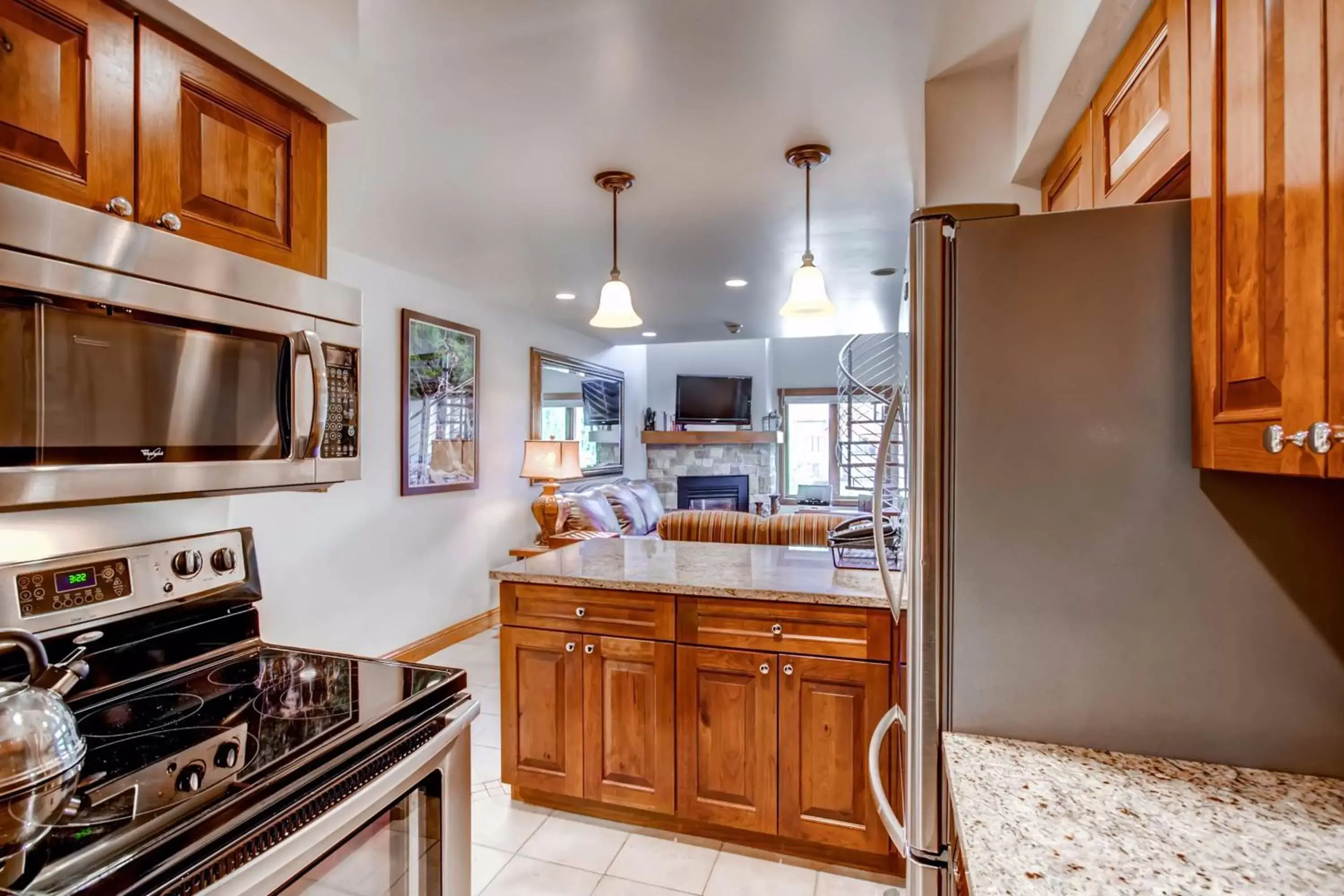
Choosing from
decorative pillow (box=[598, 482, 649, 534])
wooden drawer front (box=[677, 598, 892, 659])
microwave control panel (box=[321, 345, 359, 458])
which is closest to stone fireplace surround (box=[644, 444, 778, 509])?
decorative pillow (box=[598, 482, 649, 534])

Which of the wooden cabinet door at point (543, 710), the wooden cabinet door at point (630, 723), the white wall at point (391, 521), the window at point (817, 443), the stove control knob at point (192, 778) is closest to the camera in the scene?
the stove control knob at point (192, 778)

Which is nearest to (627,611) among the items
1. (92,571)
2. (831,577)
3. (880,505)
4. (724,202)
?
(831,577)

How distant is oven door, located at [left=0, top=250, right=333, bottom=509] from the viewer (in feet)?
3.04

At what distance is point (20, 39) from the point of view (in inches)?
36.9

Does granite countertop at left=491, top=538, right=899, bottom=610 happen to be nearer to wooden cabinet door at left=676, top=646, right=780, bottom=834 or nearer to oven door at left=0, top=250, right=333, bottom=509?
wooden cabinet door at left=676, top=646, right=780, bottom=834

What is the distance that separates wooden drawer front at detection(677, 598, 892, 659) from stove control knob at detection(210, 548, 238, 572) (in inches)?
47.9

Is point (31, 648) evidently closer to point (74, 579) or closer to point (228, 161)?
point (74, 579)

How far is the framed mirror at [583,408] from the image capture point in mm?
5297

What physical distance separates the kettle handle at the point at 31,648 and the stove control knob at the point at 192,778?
287mm

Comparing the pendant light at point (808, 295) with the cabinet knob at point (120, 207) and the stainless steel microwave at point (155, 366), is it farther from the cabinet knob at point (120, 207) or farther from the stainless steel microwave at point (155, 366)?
the cabinet knob at point (120, 207)

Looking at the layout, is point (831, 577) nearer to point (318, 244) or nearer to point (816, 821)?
point (816, 821)

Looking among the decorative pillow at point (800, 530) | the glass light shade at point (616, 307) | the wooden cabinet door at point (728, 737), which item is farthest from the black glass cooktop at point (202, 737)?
the decorative pillow at point (800, 530)

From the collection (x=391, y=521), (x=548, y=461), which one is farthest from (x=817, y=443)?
(x=391, y=521)

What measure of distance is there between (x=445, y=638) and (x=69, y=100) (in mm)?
3599
